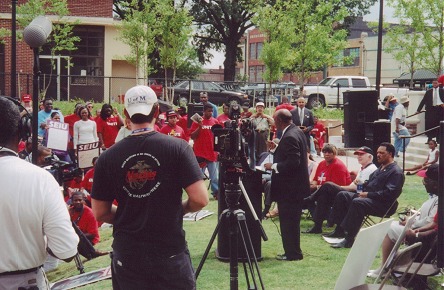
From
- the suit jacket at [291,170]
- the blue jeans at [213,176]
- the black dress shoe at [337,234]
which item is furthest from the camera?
the blue jeans at [213,176]

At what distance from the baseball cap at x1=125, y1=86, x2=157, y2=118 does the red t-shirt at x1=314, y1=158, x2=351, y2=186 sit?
7.65 meters

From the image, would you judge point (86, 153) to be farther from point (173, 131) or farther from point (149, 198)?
point (149, 198)

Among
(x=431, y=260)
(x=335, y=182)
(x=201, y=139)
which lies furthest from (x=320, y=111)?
(x=431, y=260)

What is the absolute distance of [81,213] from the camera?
10.0 meters

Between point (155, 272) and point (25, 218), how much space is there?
0.93m

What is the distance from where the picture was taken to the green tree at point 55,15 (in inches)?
1086

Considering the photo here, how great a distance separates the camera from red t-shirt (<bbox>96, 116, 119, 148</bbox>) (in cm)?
1587

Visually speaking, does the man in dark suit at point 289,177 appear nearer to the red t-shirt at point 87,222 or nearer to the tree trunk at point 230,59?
the red t-shirt at point 87,222

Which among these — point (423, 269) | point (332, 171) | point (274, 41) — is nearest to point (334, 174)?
point (332, 171)

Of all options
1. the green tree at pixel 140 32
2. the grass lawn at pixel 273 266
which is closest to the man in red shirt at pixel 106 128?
the grass lawn at pixel 273 266

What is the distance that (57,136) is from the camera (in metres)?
14.5

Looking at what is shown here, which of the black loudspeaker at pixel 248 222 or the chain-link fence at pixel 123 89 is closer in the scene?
the black loudspeaker at pixel 248 222

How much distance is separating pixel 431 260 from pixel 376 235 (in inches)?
88.1

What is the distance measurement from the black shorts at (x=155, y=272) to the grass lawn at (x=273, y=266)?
3.71 meters
